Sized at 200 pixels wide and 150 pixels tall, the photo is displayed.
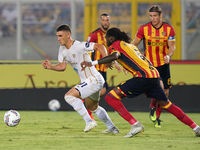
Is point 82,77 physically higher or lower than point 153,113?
higher

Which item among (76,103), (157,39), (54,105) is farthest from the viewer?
(54,105)

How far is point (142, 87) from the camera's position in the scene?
5594mm

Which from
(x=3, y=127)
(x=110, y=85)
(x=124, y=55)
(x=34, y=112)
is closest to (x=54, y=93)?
(x=34, y=112)

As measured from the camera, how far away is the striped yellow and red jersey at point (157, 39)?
24.3 feet

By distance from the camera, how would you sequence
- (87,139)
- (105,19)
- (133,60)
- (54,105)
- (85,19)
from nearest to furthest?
1. (87,139)
2. (133,60)
3. (105,19)
4. (54,105)
5. (85,19)

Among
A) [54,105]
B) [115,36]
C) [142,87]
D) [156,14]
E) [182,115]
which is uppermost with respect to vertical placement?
[156,14]

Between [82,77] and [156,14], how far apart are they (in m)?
2.00

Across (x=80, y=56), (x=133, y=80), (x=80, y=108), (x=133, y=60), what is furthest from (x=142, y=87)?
(x=80, y=56)

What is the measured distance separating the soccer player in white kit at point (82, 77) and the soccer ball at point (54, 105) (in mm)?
4426

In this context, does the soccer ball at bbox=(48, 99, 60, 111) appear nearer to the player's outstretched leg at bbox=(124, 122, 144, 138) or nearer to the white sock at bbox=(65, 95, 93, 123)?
the white sock at bbox=(65, 95, 93, 123)

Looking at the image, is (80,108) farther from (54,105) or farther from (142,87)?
(54,105)

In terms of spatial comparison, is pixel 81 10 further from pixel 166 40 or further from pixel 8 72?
pixel 166 40

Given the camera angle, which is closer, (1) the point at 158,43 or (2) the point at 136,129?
(2) the point at 136,129

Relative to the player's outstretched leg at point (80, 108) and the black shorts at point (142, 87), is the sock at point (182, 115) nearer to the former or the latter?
the black shorts at point (142, 87)
